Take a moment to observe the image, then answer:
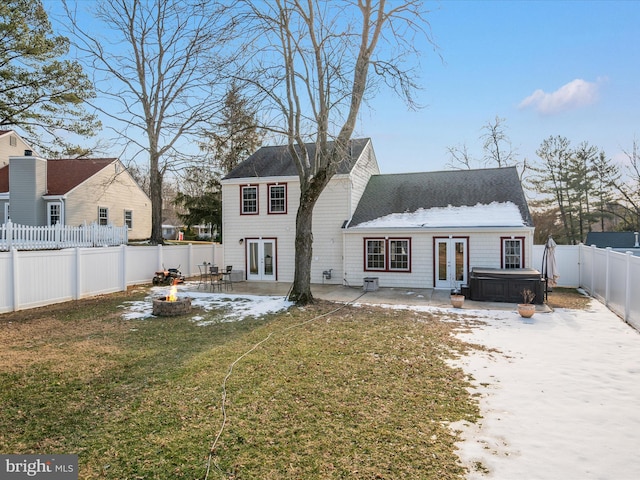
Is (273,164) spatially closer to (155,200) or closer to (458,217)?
(155,200)

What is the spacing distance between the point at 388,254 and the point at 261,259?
243 inches

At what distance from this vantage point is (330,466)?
320 cm

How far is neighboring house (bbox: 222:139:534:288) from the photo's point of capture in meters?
14.2

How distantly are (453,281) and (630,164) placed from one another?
25488 millimetres

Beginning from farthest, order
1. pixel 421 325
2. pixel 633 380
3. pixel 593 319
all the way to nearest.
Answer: pixel 593 319, pixel 421 325, pixel 633 380

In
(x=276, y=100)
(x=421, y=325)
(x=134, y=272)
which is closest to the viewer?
(x=421, y=325)

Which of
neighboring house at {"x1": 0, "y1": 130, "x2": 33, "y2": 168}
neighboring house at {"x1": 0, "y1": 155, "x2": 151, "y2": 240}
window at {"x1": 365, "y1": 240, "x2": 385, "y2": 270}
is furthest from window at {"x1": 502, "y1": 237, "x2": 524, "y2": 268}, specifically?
neighboring house at {"x1": 0, "y1": 130, "x2": 33, "y2": 168}

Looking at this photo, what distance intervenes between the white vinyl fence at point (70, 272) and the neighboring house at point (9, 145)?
14.8m

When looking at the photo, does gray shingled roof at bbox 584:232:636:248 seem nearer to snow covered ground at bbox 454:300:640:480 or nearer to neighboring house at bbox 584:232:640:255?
neighboring house at bbox 584:232:640:255

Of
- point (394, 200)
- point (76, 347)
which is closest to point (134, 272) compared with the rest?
point (76, 347)

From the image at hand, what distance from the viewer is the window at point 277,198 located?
17.1 meters

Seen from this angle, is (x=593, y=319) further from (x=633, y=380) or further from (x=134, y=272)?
(x=134, y=272)

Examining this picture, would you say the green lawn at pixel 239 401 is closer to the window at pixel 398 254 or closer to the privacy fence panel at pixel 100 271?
the privacy fence panel at pixel 100 271

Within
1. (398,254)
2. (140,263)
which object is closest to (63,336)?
(140,263)
